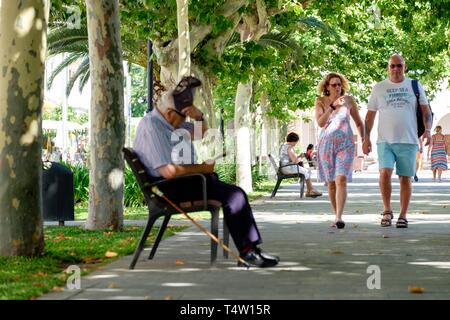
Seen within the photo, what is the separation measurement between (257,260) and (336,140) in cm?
510

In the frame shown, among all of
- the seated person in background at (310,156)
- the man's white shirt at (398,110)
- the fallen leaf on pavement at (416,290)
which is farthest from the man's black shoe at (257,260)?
the seated person in background at (310,156)

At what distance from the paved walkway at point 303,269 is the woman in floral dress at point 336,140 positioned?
0.57 metres

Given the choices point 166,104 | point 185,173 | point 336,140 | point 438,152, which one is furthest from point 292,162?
point 185,173

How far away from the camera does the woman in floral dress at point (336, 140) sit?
539 inches

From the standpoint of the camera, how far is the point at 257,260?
352 inches

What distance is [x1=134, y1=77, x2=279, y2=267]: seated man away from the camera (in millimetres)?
8867

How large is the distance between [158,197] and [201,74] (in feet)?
46.9

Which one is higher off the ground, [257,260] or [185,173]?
[185,173]

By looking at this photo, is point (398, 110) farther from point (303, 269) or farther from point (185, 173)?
point (185, 173)

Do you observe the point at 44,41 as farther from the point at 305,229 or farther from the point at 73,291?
the point at 305,229

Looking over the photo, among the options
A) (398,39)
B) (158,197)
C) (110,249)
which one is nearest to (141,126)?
(158,197)

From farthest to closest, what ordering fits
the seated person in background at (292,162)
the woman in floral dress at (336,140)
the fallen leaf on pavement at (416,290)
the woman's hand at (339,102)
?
the seated person in background at (292,162), the woman's hand at (339,102), the woman in floral dress at (336,140), the fallen leaf on pavement at (416,290)

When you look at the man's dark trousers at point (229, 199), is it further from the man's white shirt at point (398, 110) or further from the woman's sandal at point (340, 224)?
the man's white shirt at point (398, 110)

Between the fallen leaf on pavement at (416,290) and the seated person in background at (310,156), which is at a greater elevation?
the seated person in background at (310,156)
